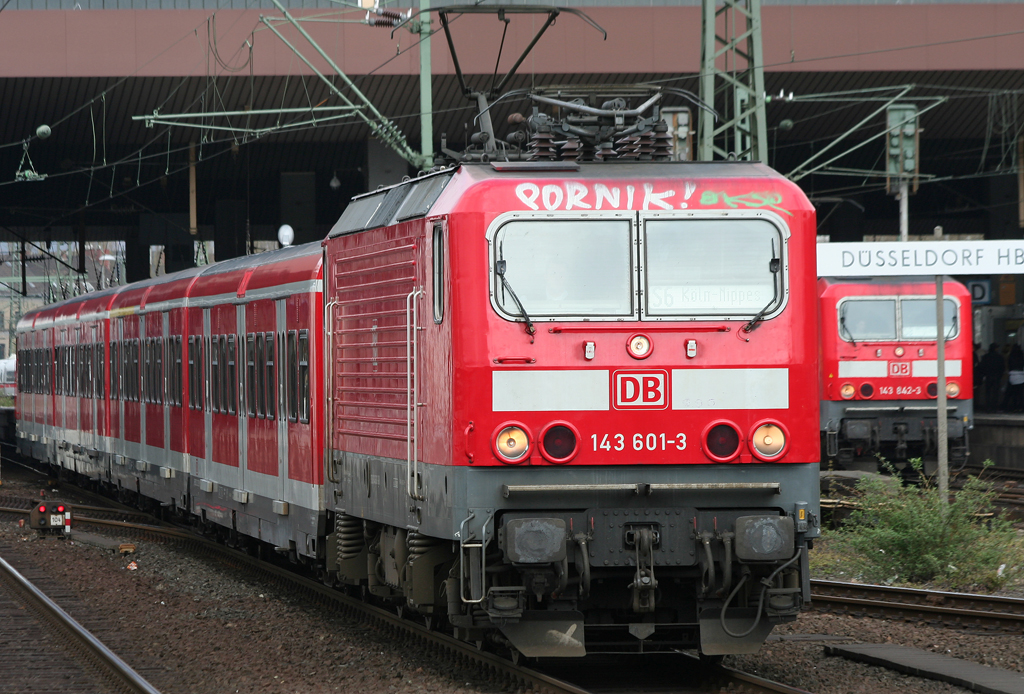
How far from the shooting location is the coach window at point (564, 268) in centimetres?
808

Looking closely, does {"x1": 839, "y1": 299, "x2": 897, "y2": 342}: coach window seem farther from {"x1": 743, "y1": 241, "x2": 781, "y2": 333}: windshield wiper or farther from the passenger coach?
{"x1": 743, "y1": 241, "x2": 781, "y2": 333}: windshield wiper

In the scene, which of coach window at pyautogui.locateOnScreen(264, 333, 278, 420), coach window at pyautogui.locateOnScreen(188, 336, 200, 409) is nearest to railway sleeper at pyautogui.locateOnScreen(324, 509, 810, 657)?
coach window at pyautogui.locateOnScreen(264, 333, 278, 420)

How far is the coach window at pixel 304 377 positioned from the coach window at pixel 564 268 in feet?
13.6

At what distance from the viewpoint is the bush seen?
12547 millimetres

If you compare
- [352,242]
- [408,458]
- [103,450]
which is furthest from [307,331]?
[103,450]

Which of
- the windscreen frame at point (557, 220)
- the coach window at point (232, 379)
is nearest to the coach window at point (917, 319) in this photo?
the coach window at point (232, 379)

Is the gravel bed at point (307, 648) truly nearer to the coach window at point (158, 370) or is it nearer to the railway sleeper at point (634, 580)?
the railway sleeper at point (634, 580)

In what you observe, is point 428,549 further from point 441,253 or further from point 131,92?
point 131,92

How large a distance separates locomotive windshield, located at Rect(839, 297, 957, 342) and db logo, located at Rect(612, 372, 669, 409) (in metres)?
14.0

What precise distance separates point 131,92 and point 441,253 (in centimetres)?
2232

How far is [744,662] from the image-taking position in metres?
9.17

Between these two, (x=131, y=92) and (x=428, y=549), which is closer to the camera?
(x=428, y=549)

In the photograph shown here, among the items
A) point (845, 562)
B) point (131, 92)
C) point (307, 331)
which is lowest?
point (845, 562)

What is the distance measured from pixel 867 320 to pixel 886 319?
273mm
